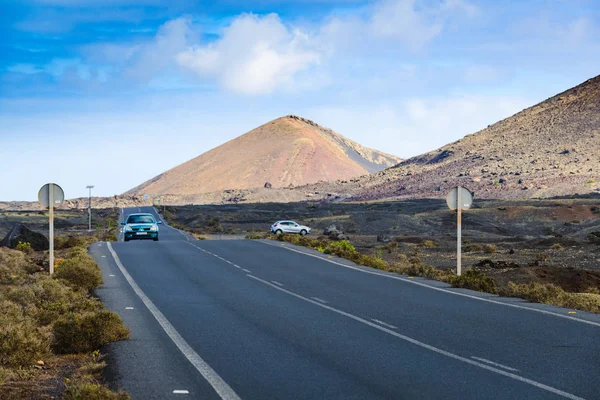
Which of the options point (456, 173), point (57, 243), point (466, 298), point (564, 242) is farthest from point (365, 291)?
point (456, 173)

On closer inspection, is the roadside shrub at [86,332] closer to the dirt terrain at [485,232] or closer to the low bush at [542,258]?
the dirt terrain at [485,232]

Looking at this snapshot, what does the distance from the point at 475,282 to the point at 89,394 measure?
13.6m

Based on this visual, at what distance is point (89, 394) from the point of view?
7.51 metres

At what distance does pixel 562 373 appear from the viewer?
938cm

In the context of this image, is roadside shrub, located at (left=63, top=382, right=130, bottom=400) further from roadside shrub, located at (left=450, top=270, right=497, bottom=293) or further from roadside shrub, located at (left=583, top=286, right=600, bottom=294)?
roadside shrub, located at (left=583, top=286, right=600, bottom=294)

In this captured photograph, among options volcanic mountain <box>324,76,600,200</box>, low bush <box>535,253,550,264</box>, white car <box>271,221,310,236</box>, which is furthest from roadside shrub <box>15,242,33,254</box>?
volcanic mountain <box>324,76,600,200</box>

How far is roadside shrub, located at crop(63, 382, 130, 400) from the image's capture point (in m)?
7.49

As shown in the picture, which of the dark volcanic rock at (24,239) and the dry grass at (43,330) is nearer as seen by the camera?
the dry grass at (43,330)

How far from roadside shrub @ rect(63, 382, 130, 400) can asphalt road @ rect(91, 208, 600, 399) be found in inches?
21.1

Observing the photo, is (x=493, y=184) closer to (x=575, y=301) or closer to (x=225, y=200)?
(x=225, y=200)

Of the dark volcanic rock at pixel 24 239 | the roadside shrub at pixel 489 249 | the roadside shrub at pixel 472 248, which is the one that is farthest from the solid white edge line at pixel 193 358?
the roadside shrub at pixel 472 248

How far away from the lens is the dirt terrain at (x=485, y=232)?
35094 mm

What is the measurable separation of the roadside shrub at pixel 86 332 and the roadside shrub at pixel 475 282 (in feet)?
32.9

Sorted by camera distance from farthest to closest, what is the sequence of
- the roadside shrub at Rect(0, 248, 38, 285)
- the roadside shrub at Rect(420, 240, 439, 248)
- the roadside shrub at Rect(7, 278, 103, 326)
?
the roadside shrub at Rect(420, 240, 439, 248) < the roadside shrub at Rect(0, 248, 38, 285) < the roadside shrub at Rect(7, 278, 103, 326)
